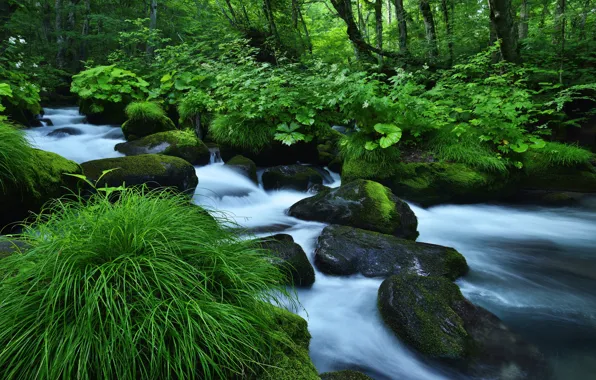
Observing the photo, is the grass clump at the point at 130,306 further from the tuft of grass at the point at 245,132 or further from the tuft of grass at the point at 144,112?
the tuft of grass at the point at 144,112

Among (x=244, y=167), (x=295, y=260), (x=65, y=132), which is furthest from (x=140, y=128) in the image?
(x=295, y=260)

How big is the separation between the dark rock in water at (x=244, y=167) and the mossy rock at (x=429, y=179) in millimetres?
2013

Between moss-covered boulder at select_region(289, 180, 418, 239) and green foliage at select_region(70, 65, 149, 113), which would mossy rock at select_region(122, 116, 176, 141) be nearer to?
green foliage at select_region(70, 65, 149, 113)

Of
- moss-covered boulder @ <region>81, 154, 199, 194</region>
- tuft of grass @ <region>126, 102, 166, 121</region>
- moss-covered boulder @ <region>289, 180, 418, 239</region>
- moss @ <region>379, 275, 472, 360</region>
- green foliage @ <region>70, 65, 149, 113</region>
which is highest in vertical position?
green foliage @ <region>70, 65, 149, 113</region>

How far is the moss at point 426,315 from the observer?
2752mm

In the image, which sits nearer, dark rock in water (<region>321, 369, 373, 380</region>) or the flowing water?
dark rock in water (<region>321, 369, 373, 380</region>)

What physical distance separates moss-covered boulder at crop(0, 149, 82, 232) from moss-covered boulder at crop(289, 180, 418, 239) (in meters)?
3.40

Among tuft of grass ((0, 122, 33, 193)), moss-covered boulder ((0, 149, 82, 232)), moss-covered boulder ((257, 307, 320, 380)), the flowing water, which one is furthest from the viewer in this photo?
moss-covered boulder ((0, 149, 82, 232))

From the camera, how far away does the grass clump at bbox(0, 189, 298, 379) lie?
1.40 m

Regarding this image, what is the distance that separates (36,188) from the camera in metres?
3.75

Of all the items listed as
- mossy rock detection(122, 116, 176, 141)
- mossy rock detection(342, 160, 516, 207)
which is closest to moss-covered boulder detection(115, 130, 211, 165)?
mossy rock detection(122, 116, 176, 141)

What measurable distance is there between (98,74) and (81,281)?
10329mm

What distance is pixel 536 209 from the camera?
685 cm

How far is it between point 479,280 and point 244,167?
16.3 feet
